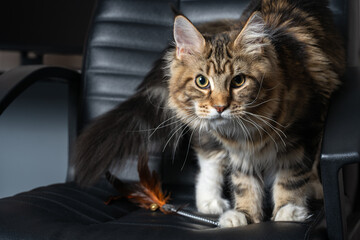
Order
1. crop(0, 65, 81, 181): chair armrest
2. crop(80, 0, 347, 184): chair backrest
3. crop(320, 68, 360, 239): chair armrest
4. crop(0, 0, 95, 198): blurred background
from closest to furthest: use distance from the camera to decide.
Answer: crop(320, 68, 360, 239): chair armrest < crop(0, 65, 81, 181): chair armrest < crop(80, 0, 347, 184): chair backrest < crop(0, 0, 95, 198): blurred background

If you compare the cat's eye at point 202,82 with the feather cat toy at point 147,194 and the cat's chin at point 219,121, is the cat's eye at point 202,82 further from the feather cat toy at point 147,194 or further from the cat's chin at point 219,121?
the feather cat toy at point 147,194

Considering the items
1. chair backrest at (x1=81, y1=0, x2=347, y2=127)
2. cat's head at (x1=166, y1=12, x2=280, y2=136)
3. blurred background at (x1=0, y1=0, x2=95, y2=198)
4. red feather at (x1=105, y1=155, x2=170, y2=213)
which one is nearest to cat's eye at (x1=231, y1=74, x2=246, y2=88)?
cat's head at (x1=166, y1=12, x2=280, y2=136)

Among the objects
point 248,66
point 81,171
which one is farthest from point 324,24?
point 81,171

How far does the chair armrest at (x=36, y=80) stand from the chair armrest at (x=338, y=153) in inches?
35.1

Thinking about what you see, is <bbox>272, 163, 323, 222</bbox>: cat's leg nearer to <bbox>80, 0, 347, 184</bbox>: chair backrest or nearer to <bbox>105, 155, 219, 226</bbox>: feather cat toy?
<bbox>105, 155, 219, 226</bbox>: feather cat toy

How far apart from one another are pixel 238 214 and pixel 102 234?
445 mm

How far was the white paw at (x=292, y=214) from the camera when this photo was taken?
48.1 inches

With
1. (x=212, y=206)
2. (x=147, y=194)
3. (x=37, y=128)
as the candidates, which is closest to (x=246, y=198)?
(x=212, y=206)

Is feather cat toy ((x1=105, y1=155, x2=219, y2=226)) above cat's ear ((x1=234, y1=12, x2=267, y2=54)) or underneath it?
underneath

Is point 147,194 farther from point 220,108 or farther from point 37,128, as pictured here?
point 37,128

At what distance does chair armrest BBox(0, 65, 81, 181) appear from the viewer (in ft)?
4.12

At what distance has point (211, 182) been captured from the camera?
156 cm

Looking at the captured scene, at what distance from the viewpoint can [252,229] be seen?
991 mm

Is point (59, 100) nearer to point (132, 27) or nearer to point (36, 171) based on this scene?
point (36, 171)
